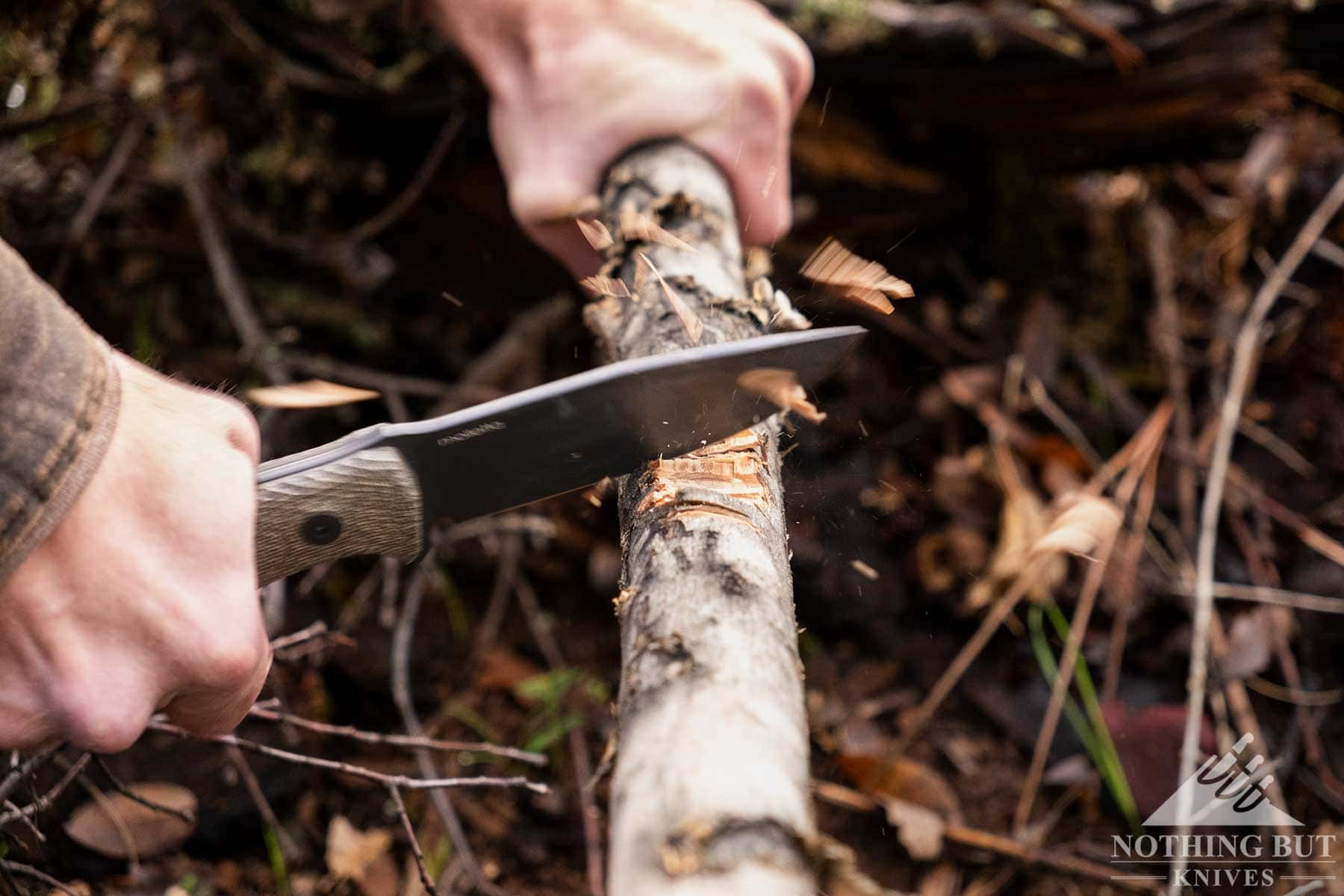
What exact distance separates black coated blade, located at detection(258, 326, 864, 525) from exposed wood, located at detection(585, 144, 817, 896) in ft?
0.18

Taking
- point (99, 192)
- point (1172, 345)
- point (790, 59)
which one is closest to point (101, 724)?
point (790, 59)

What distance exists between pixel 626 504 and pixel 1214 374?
2187 mm

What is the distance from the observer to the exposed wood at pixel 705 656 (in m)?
0.88

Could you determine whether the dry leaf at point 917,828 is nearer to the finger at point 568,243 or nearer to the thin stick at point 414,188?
the finger at point 568,243

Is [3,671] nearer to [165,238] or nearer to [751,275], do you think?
[751,275]

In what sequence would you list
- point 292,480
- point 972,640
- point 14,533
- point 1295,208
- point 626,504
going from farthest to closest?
point 1295,208 → point 972,640 → point 626,504 → point 292,480 → point 14,533

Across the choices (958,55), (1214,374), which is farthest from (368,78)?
(1214,374)

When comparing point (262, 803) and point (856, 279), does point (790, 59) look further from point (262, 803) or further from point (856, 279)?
point (262, 803)

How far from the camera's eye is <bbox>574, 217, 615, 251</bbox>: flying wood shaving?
180 centimetres

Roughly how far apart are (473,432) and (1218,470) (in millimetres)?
2070

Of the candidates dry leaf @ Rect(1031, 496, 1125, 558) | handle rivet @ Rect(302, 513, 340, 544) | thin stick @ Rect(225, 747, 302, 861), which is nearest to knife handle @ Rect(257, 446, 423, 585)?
handle rivet @ Rect(302, 513, 340, 544)

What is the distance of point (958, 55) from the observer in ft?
8.39

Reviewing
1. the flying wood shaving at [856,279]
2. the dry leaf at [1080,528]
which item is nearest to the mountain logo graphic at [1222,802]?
the dry leaf at [1080,528]

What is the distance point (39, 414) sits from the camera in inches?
42.5
